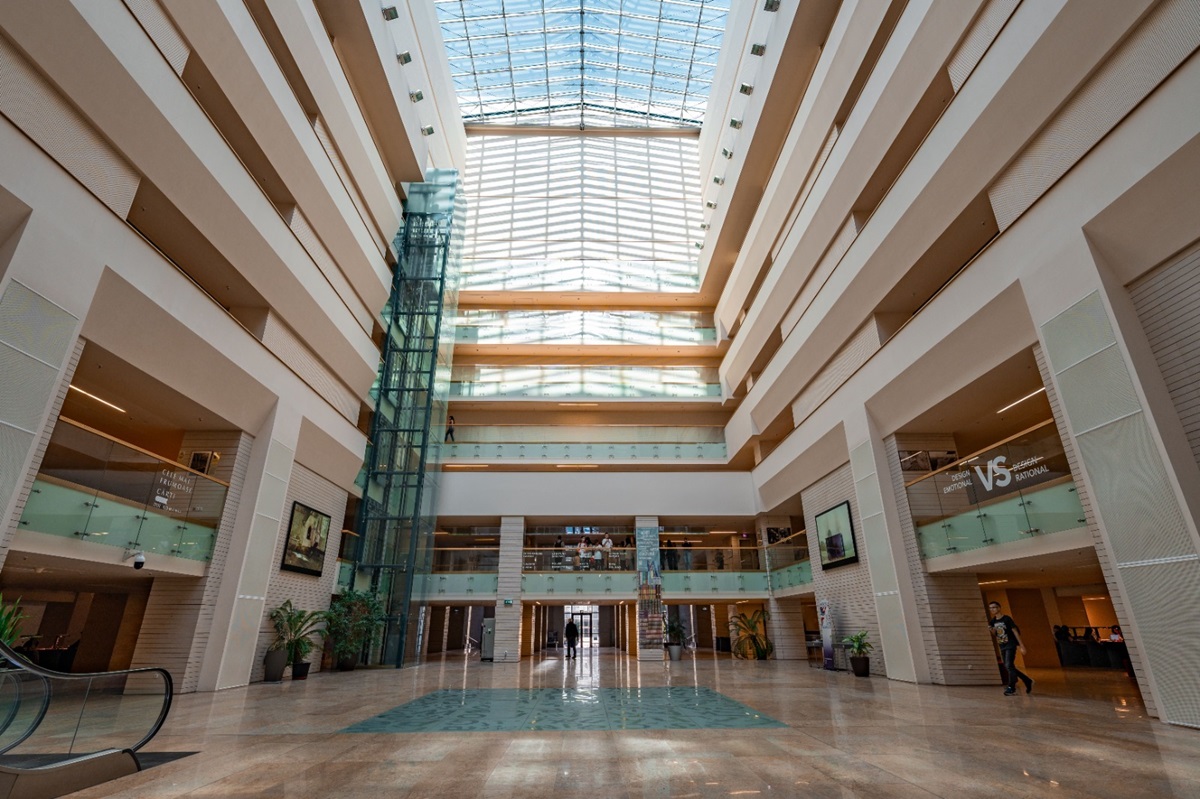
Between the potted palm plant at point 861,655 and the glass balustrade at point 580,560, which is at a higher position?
the glass balustrade at point 580,560

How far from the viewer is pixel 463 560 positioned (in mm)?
22766

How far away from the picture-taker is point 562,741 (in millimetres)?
6379

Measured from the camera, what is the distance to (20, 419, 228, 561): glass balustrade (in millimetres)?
8688

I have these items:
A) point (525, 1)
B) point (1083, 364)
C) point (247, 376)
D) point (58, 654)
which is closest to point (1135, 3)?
point (1083, 364)

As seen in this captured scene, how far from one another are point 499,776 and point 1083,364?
898 centimetres

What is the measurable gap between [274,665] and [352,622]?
3.00 metres

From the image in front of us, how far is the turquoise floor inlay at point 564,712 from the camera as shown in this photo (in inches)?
291

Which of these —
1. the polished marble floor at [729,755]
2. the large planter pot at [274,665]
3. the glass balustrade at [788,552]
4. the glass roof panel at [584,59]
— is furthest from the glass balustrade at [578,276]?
the polished marble floor at [729,755]

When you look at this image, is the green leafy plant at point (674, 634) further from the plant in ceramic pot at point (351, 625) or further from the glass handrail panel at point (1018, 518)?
the glass handrail panel at point (1018, 518)

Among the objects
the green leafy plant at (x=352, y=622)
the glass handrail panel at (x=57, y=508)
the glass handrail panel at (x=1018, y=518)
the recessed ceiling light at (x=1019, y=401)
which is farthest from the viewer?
the green leafy plant at (x=352, y=622)

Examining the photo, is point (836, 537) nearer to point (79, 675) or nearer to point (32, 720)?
point (79, 675)

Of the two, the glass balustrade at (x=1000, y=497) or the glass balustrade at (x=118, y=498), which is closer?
the glass balustrade at (x=118, y=498)

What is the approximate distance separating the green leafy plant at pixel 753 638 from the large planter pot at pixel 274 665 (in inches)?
610

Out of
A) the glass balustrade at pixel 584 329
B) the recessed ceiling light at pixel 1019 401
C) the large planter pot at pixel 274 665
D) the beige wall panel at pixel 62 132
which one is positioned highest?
the glass balustrade at pixel 584 329
